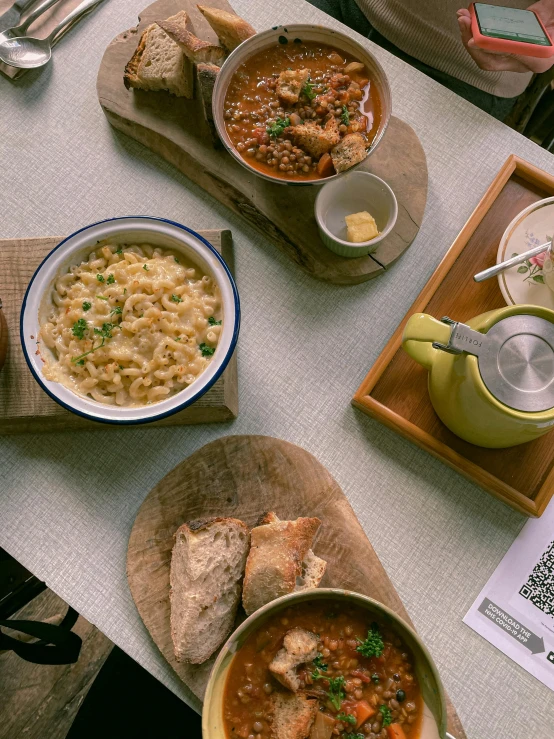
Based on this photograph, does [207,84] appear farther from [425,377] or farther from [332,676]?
[332,676]

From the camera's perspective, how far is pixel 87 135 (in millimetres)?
2125

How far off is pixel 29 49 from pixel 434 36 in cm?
Answer: 151

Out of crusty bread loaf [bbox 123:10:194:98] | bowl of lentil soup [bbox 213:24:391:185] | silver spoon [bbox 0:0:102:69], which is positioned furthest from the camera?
silver spoon [bbox 0:0:102:69]

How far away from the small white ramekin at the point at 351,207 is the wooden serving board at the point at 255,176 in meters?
0.05

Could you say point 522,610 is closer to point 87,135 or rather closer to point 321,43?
point 321,43


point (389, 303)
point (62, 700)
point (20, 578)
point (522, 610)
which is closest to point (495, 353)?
point (389, 303)

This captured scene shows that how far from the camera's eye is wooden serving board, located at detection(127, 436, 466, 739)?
1.74 metres

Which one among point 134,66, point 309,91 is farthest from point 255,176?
point 134,66

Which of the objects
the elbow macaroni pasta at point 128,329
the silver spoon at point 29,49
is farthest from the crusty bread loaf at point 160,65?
the elbow macaroni pasta at point 128,329

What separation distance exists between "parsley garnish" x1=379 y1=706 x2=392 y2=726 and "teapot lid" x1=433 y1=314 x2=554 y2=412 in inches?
32.4

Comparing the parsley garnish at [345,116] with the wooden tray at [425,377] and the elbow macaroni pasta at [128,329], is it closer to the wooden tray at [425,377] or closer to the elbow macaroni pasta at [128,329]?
the wooden tray at [425,377]

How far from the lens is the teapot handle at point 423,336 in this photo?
1.54 m

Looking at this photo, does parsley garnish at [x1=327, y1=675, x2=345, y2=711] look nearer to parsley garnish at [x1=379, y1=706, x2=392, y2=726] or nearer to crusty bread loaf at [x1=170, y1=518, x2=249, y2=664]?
parsley garnish at [x1=379, y1=706, x2=392, y2=726]

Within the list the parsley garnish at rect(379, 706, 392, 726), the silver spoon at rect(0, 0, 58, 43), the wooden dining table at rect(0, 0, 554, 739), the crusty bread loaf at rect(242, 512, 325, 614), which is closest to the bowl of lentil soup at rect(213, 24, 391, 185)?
the wooden dining table at rect(0, 0, 554, 739)
